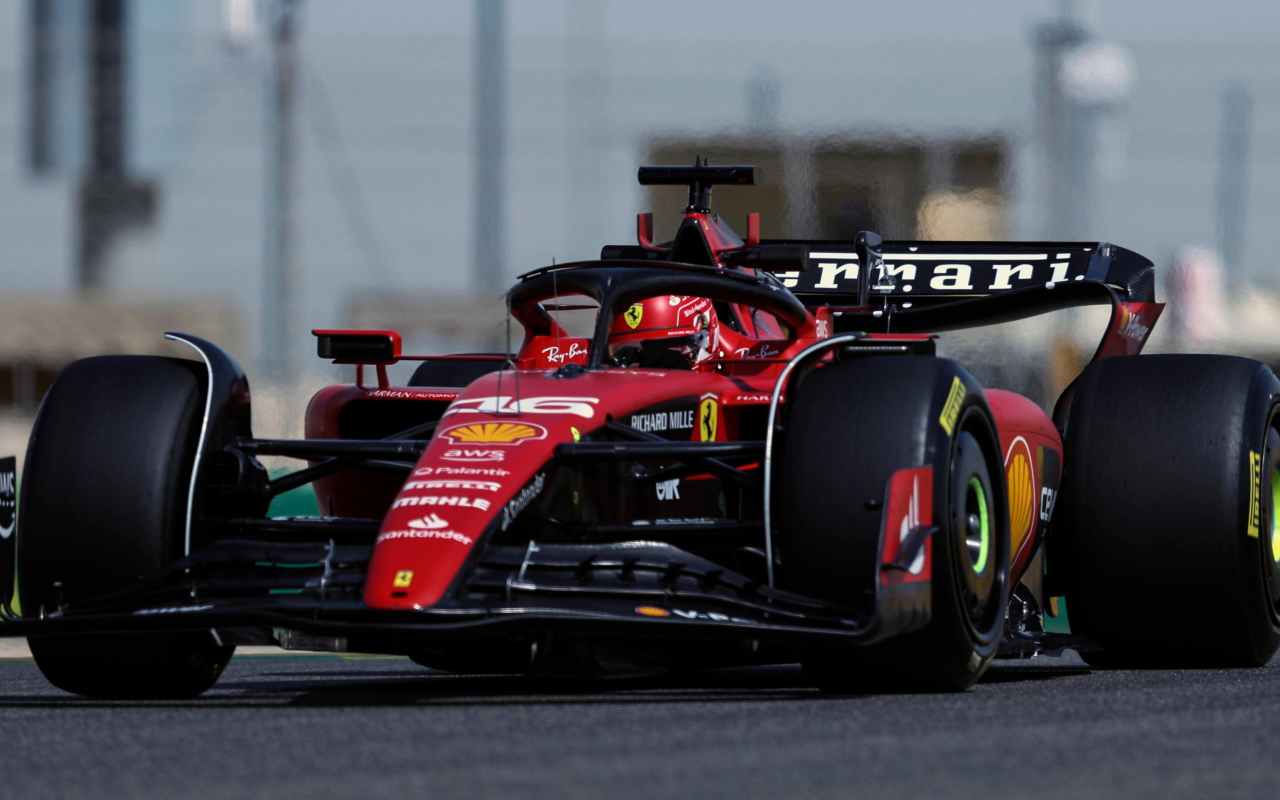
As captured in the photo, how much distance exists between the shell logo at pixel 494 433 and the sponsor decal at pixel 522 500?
127 mm

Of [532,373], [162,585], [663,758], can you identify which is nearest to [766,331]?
[532,373]

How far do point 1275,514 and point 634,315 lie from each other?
2515 mm

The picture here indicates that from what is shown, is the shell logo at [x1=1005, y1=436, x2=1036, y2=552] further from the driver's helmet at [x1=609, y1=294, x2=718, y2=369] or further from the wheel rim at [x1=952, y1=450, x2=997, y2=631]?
the driver's helmet at [x1=609, y1=294, x2=718, y2=369]

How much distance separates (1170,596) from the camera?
28.5 feet

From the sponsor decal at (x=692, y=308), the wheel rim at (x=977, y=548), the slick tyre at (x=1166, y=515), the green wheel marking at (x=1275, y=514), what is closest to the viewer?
the wheel rim at (x=977, y=548)

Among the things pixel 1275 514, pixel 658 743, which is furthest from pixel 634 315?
pixel 658 743

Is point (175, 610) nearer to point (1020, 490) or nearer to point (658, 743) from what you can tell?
point (658, 743)

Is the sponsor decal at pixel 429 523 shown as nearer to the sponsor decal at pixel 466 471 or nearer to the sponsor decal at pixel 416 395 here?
the sponsor decal at pixel 466 471

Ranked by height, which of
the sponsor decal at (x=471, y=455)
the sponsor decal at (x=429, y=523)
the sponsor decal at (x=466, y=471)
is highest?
the sponsor decal at (x=471, y=455)

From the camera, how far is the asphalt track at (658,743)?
17.0 ft

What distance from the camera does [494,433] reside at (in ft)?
24.2

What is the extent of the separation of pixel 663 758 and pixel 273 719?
1.51 m

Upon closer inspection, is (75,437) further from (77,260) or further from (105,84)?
(77,260)

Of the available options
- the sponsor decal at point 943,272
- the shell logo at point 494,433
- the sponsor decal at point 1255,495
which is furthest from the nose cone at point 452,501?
the sponsor decal at point 943,272
